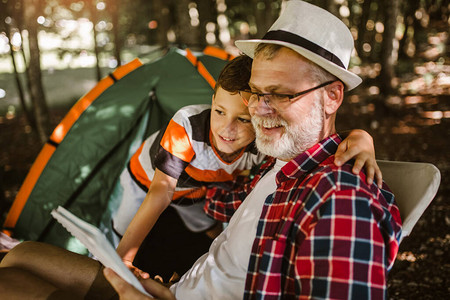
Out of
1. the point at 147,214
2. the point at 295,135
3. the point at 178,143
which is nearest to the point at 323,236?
the point at 295,135

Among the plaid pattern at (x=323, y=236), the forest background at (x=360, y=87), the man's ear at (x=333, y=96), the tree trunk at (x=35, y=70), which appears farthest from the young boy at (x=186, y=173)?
the tree trunk at (x=35, y=70)

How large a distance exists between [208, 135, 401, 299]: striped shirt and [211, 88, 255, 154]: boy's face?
57cm

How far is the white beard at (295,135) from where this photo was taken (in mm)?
1688

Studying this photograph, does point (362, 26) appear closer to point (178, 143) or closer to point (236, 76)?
point (236, 76)

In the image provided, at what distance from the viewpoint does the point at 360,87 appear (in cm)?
1034

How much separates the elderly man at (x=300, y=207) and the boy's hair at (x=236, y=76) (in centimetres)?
14

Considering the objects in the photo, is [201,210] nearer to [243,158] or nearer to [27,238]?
[243,158]

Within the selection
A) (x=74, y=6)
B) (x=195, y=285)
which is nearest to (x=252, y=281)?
(x=195, y=285)

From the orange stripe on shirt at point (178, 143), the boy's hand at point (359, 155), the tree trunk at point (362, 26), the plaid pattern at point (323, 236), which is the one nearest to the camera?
the plaid pattern at point (323, 236)

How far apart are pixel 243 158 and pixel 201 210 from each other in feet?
1.62

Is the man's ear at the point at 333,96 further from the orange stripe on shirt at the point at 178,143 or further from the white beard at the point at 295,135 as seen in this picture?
the orange stripe on shirt at the point at 178,143

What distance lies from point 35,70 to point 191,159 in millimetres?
4740

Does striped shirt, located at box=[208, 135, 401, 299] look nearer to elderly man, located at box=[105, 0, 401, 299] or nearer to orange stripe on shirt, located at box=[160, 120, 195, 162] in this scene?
elderly man, located at box=[105, 0, 401, 299]

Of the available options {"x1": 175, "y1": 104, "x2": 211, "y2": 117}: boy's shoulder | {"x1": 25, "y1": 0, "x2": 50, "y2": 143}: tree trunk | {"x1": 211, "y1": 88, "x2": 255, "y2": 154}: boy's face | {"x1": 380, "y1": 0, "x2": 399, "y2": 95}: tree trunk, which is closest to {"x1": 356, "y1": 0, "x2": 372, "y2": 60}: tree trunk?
{"x1": 380, "y1": 0, "x2": 399, "y2": 95}: tree trunk
